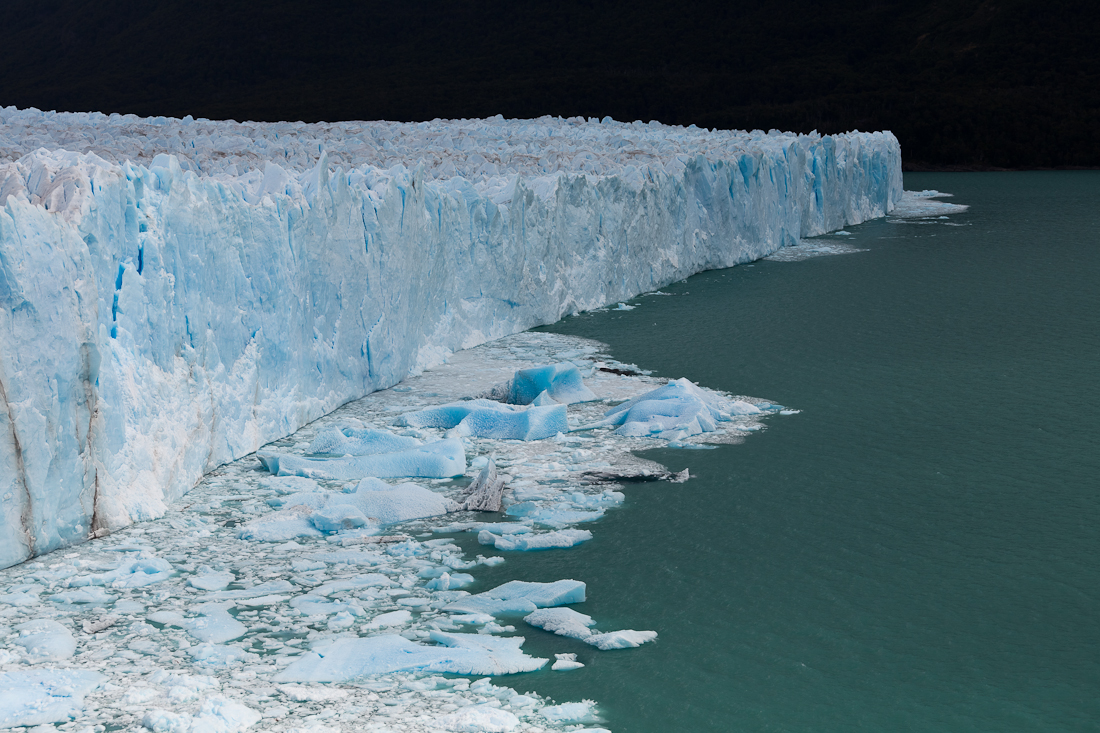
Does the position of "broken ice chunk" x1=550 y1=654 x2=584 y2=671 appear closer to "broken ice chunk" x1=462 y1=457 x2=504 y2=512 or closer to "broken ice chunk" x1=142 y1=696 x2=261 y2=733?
"broken ice chunk" x1=142 y1=696 x2=261 y2=733

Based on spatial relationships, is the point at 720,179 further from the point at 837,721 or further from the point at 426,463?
the point at 837,721

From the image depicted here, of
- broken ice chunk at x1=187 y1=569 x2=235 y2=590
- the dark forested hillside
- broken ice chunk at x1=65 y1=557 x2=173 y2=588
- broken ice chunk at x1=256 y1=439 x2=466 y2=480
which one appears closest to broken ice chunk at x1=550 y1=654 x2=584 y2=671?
broken ice chunk at x1=187 y1=569 x2=235 y2=590

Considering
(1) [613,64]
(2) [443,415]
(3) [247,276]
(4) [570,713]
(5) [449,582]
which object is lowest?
(4) [570,713]

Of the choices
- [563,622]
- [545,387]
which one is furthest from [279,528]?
[545,387]

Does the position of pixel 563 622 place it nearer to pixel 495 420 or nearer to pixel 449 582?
pixel 449 582

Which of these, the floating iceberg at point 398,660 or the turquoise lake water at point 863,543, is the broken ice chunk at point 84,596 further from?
the turquoise lake water at point 863,543

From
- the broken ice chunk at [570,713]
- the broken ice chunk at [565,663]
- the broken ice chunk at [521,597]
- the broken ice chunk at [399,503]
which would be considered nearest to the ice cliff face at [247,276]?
the broken ice chunk at [399,503]

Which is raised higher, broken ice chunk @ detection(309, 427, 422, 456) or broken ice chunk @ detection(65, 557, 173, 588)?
broken ice chunk @ detection(309, 427, 422, 456)

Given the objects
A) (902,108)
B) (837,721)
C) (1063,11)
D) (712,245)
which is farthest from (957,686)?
(1063,11)
